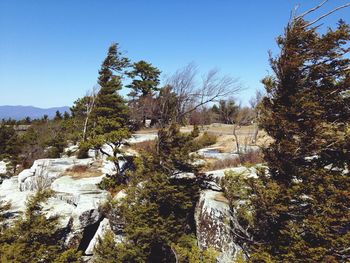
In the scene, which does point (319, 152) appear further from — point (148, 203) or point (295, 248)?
point (148, 203)

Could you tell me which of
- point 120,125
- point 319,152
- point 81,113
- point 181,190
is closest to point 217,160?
point 120,125

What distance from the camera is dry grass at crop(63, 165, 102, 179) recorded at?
19.1 meters

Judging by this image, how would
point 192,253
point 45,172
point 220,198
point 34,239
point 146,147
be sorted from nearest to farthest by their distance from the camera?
1. point 34,239
2. point 192,253
3. point 220,198
4. point 146,147
5. point 45,172

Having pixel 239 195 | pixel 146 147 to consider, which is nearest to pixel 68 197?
pixel 146 147

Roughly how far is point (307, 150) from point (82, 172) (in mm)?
16535

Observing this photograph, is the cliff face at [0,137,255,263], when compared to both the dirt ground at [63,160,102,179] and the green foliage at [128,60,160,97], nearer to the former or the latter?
the dirt ground at [63,160,102,179]

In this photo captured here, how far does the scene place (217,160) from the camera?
1889cm

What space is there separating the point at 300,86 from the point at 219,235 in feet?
18.1

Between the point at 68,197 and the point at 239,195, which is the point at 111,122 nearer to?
the point at 68,197

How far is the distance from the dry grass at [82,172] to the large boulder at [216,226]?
1077 cm

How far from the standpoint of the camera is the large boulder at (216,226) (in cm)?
909

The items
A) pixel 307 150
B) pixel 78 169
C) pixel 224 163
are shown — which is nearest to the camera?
pixel 307 150

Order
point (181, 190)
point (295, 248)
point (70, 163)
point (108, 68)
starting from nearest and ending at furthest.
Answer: point (295, 248), point (181, 190), point (70, 163), point (108, 68)

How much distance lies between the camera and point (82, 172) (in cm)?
1988
